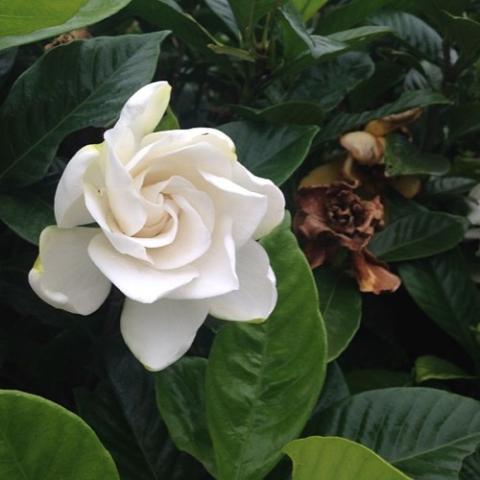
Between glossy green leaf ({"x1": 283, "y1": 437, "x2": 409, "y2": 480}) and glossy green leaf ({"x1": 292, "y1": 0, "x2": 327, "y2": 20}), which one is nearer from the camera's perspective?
glossy green leaf ({"x1": 283, "y1": 437, "x2": 409, "y2": 480})

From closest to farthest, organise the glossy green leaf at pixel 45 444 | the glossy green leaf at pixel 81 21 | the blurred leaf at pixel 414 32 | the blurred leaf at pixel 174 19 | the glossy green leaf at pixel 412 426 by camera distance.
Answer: the glossy green leaf at pixel 45 444, the glossy green leaf at pixel 81 21, the glossy green leaf at pixel 412 426, the blurred leaf at pixel 174 19, the blurred leaf at pixel 414 32

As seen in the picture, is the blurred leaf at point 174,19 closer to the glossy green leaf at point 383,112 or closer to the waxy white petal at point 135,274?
the glossy green leaf at point 383,112

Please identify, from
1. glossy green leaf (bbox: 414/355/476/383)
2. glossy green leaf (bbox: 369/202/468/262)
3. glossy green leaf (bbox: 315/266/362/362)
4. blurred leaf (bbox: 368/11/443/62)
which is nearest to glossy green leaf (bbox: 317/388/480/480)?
glossy green leaf (bbox: 315/266/362/362)

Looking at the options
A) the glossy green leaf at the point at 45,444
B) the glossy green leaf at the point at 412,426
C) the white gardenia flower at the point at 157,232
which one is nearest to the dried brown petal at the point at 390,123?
the glossy green leaf at the point at 412,426

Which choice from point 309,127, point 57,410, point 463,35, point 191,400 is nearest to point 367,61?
point 463,35

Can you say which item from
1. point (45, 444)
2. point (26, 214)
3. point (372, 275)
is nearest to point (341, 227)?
point (372, 275)

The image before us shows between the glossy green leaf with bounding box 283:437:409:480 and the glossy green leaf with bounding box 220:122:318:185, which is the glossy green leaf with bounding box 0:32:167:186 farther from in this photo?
the glossy green leaf with bounding box 283:437:409:480
